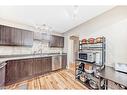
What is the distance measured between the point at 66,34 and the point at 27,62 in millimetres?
1444

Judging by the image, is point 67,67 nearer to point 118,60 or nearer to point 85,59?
point 85,59

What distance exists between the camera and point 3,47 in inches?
114

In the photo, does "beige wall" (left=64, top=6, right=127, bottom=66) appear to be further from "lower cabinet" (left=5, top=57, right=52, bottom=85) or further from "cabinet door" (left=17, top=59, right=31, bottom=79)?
"cabinet door" (left=17, top=59, right=31, bottom=79)

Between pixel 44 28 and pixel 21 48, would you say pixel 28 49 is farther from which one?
pixel 44 28

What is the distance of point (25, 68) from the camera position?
297cm

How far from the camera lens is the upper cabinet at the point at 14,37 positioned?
270 centimetres

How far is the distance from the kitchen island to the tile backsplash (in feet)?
0.74

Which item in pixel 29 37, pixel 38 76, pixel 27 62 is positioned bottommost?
pixel 38 76

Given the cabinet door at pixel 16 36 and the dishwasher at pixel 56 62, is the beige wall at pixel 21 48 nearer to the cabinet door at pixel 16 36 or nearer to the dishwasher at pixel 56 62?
the cabinet door at pixel 16 36

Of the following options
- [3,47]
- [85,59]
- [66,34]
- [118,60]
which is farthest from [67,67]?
[3,47]

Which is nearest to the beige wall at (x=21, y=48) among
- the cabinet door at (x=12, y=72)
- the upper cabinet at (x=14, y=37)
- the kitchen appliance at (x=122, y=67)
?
the upper cabinet at (x=14, y=37)

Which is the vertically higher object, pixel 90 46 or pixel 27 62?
pixel 90 46

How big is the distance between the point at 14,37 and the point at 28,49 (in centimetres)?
72

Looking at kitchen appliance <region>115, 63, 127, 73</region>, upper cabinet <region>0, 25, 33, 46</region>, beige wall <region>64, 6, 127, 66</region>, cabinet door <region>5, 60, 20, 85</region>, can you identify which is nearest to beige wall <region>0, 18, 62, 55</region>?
upper cabinet <region>0, 25, 33, 46</region>
